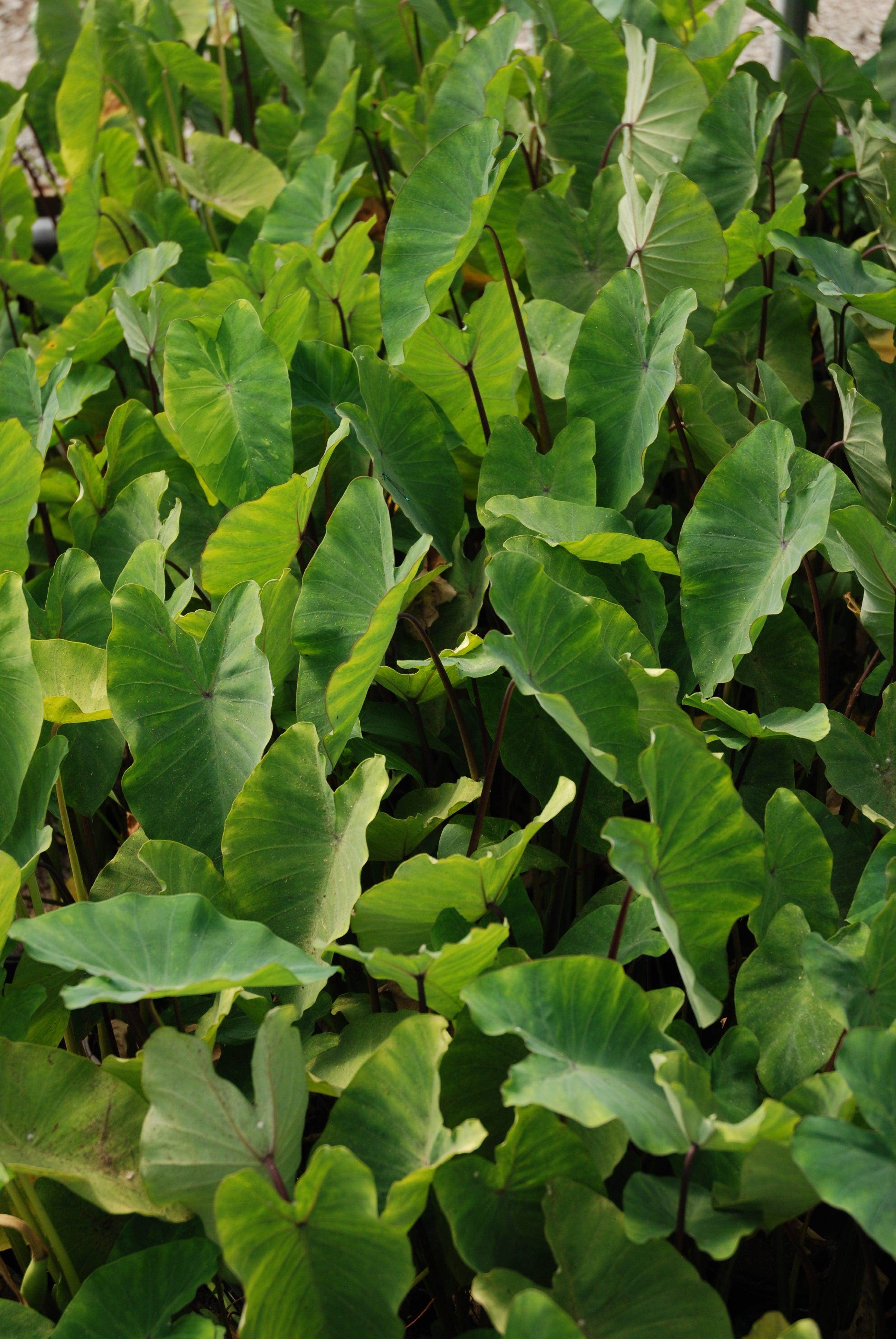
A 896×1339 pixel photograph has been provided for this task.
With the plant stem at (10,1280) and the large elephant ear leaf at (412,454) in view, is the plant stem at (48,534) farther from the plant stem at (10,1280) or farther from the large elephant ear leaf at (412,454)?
the plant stem at (10,1280)

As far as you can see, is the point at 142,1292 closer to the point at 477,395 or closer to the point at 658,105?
the point at 477,395

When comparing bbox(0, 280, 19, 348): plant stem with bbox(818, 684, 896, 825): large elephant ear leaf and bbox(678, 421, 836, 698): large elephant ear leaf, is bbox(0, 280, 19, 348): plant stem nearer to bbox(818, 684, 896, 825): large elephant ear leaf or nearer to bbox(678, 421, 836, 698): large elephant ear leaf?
bbox(678, 421, 836, 698): large elephant ear leaf

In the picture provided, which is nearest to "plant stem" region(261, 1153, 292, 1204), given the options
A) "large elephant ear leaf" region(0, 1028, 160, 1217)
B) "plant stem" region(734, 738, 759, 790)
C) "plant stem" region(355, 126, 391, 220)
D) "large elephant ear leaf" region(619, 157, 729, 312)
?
"large elephant ear leaf" region(0, 1028, 160, 1217)

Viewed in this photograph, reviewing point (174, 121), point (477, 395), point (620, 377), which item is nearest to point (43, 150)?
point (174, 121)

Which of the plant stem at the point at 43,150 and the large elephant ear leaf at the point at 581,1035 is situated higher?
the plant stem at the point at 43,150

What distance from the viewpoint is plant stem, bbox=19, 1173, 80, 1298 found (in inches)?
25.6

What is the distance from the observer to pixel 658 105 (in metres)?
1.16

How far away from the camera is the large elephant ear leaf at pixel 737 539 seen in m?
0.80

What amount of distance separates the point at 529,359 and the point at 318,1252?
0.69 metres

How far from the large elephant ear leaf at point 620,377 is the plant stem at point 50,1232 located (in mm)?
609

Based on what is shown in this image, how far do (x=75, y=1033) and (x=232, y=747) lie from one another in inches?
9.2

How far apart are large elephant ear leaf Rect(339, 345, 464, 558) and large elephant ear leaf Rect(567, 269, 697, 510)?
4.5 inches

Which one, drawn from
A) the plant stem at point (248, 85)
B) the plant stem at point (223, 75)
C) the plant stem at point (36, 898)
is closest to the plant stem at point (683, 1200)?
the plant stem at point (36, 898)

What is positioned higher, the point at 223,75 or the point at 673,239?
the point at 223,75
